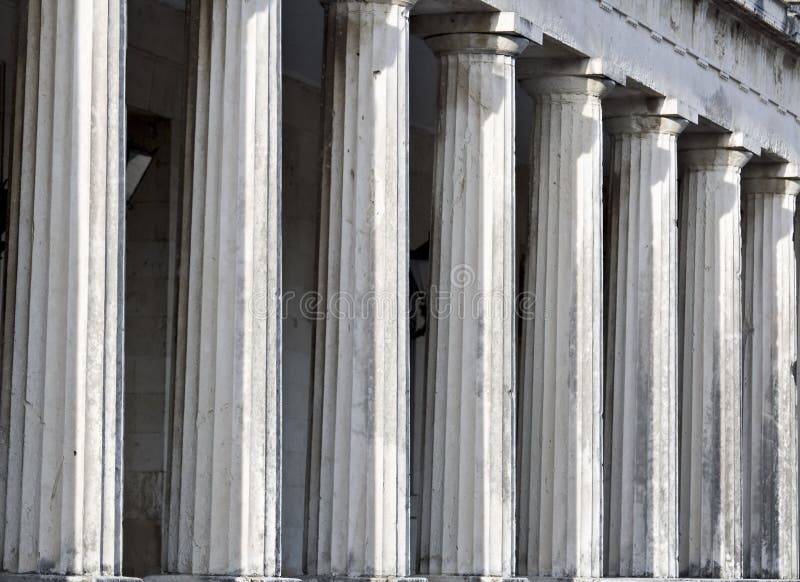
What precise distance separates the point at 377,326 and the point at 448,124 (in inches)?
177

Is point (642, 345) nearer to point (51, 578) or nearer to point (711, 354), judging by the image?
point (711, 354)

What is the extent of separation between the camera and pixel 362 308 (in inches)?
1078

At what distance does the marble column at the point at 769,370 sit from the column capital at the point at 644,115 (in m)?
6.31

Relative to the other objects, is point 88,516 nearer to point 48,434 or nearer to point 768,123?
point 48,434

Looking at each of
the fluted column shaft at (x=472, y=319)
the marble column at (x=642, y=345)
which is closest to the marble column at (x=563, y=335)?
the marble column at (x=642, y=345)

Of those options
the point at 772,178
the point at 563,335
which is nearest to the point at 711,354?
the point at 772,178

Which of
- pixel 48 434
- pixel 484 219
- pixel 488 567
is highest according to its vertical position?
pixel 484 219

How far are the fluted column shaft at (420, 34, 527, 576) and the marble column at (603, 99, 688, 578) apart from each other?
5.82 metres

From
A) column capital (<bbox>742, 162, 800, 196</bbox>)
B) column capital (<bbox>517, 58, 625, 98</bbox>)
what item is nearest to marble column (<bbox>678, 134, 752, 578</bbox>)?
column capital (<bbox>742, 162, 800, 196</bbox>)

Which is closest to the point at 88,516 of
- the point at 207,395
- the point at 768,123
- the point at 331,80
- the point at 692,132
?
the point at 207,395

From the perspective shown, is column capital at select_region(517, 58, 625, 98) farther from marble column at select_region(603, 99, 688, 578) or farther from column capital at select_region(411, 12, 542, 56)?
marble column at select_region(603, 99, 688, 578)

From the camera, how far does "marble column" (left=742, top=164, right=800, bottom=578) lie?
42062 mm

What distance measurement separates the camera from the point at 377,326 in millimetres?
27484

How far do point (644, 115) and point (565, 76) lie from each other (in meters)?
3.39
